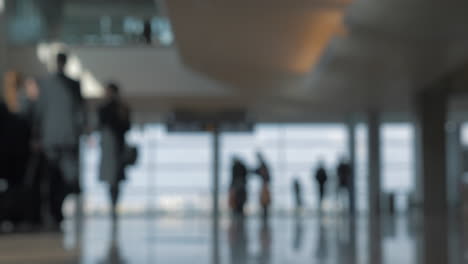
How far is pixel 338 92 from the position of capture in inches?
856

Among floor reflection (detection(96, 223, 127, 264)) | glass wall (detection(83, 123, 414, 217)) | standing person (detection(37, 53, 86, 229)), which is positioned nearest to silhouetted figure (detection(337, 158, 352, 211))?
glass wall (detection(83, 123, 414, 217))

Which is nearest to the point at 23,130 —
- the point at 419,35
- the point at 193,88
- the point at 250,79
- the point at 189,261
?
the point at 189,261

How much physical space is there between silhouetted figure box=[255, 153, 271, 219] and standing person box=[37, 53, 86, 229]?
882 cm

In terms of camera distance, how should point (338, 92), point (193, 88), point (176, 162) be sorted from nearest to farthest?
1. point (338, 92)
2. point (193, 88)
3. point (176, 162)

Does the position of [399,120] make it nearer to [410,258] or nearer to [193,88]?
[193,88]

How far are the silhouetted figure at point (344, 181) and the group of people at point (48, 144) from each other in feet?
58.1

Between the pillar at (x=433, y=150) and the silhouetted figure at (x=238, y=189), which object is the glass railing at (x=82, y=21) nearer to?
the silhouetted figure at (x=238, y=189)

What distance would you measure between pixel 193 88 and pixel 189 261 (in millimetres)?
19095

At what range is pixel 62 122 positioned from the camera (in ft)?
27.4

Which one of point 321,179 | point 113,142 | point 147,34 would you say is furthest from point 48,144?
point 321,179

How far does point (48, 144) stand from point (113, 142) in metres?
1.57

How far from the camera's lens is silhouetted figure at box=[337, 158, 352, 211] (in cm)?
2696

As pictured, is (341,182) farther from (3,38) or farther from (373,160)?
(3,38)

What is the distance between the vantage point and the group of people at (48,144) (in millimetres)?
8336
